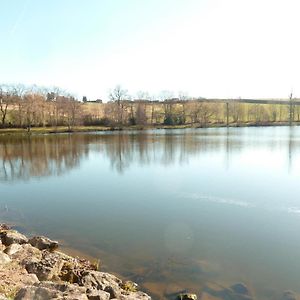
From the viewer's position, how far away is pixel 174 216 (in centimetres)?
1577

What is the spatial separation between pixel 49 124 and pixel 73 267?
82279mm

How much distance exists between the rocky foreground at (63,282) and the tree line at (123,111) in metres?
76.0

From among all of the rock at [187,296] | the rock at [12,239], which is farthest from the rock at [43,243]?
the rock at [187,296]

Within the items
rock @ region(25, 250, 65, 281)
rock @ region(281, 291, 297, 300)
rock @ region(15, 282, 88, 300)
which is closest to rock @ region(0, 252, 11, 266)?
rock @ region(25, 250, 65, 281)

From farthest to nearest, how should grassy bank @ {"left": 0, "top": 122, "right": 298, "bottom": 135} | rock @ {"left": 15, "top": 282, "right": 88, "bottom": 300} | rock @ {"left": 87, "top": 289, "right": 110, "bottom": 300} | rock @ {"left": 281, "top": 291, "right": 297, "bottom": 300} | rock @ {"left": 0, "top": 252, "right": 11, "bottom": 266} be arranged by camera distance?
grassy bank @ {"left": 0, "top": 122, "right": 298, "bottom": 135} → rock @ {"left": 0, "top": 252, "right": 11, "bottom": 266} → rock @ {"left": 281, "top": 291, "right": 297, "bottom": 300} → rock @ {"left": 87, "top": 289, "right": 110, "bottom": 300} → rock @ {"left": 15, "top": 282, "right": 88, "bottom": 300}

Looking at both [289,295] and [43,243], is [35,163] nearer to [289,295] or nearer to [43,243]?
[43,243]

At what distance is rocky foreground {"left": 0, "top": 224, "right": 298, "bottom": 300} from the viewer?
7.30 m

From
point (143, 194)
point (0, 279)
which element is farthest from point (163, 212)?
point (0, 279)

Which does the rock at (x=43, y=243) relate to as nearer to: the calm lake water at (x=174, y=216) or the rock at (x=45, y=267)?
the calm lake water at (x=174, y=216)

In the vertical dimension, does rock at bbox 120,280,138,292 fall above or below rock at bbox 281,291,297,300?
above

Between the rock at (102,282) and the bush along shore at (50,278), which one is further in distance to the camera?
the rock at (102,282)

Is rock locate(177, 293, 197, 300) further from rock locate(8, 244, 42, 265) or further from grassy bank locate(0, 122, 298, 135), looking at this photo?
grassy bank locate(0, 122, 298, 135)

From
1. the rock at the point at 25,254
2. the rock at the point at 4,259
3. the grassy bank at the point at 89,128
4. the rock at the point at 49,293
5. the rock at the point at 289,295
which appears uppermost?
the grassy bank at the point at 89,128

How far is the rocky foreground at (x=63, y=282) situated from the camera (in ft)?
24.0
